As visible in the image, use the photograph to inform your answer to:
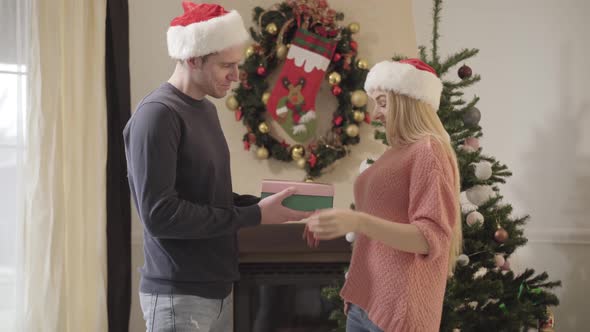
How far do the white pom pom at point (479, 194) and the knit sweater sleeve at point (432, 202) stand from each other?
999mm

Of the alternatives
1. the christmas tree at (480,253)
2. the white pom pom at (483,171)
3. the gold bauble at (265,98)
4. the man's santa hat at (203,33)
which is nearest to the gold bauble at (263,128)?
the gold bauble at (265,98)

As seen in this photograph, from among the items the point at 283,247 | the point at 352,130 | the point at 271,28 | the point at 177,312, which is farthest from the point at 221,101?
the point at 177,312

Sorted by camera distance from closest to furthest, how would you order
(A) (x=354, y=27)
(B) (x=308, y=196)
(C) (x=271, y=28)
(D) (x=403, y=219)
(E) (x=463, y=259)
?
1. (D) (x=403, y=219)
2. (B) (x=308, y=196)
3. (E) (x=463, y=259)
4. (C) (x=271, y=28)
5. (A) (x=354, y=27)

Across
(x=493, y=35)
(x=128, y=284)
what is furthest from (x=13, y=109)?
(x=493, y=35)

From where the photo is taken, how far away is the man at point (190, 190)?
5.22 feet

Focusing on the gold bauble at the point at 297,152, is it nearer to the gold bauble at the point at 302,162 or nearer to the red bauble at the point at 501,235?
the gold bauble at the point at 302,162

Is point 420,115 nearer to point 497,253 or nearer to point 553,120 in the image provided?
point 497,253

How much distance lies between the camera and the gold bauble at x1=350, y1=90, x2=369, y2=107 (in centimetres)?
352

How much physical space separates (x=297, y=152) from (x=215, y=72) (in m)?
1.76

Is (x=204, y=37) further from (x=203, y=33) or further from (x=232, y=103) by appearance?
(x=232, y=103)

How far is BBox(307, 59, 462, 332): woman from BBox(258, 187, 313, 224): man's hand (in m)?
0.20

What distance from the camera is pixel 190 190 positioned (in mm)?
1692

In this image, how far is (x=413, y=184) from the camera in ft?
5.20

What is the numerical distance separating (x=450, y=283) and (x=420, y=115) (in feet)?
3.12
